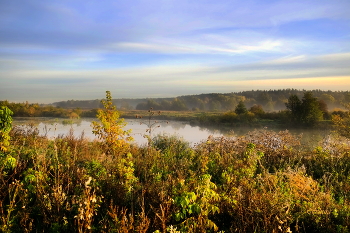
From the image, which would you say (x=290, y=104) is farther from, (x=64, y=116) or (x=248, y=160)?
(x=64, y=116)

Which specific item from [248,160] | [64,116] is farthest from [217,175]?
[64,116]

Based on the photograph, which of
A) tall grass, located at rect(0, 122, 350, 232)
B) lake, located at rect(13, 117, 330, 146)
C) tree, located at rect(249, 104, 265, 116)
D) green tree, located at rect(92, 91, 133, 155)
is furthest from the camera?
tree, located at rect(249, 104, 265, 116)

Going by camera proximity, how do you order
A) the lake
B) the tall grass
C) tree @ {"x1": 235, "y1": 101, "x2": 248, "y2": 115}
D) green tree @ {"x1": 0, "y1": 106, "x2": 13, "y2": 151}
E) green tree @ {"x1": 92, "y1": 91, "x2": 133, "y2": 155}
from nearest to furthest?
the tall grass
green tree @ {"x1": 0, "y1": 106, "x2": 13, "y2": 151}
green tree @ {"x1": 92, "y1": 91, "x2": 133, "y2": 155}
the lake
tree @ {"x1": 235, "y1": 101, "x2": 248, "y2": 115}

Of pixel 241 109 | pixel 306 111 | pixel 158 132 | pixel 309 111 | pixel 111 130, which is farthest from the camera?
pixel 241 109

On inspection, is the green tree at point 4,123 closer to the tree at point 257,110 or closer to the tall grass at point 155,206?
the tall grass at point 155,206

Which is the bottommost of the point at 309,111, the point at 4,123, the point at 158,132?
the point at 158,132

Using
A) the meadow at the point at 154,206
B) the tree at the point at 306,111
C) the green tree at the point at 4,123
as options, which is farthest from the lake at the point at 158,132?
the meadow at the point at 154,206

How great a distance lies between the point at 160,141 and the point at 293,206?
29.7ft

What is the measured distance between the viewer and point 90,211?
364cm

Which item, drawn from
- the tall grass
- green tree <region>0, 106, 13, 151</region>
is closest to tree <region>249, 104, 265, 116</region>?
the tall grass

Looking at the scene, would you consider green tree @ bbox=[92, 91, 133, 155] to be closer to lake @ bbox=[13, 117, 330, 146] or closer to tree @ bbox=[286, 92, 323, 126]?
lake @ bbox=[13, 117, 330, 146]

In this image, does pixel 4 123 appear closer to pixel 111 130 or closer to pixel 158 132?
pixel 111 130

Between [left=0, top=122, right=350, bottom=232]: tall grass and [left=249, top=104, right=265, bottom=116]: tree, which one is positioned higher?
[left=249, top=104, right=265, bottom=116]: tree

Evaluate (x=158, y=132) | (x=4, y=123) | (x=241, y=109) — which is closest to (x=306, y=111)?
(x=241, y=109)
